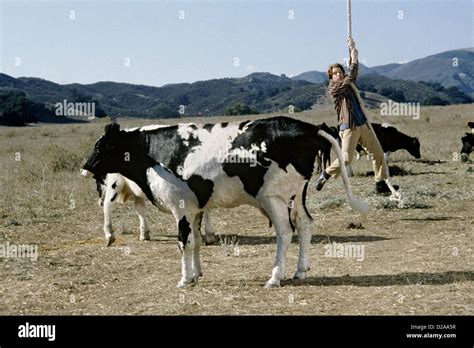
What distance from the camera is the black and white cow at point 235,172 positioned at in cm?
784

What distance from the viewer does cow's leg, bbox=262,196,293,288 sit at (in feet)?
25.7

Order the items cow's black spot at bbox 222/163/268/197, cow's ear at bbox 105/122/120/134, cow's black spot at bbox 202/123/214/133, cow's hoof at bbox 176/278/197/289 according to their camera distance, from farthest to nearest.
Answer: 1. cow's ear at bbox 105/122/120/134
2. cow's black spot at bbox 202/123/214/133
3. cow's hoof at bbox 176/278/197/289
4. cow's black spot at bbox 222/163/268/197

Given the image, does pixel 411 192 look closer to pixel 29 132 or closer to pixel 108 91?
pixel 29 132

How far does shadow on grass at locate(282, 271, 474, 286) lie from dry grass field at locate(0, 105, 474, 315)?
1cm

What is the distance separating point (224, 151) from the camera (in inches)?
313

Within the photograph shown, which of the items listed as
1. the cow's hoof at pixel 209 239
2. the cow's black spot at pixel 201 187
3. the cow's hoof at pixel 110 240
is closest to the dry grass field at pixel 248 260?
the cow's hoof at pixel 110 240

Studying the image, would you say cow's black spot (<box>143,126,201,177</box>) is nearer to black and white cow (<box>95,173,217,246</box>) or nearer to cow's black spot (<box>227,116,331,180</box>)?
cow's black spot (<box>227,116,331,180</box>)

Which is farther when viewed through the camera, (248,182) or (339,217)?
(339,217)

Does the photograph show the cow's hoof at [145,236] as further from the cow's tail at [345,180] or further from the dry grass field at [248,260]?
the cow's tail at [345,180]

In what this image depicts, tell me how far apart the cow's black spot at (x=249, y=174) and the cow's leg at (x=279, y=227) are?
198mm

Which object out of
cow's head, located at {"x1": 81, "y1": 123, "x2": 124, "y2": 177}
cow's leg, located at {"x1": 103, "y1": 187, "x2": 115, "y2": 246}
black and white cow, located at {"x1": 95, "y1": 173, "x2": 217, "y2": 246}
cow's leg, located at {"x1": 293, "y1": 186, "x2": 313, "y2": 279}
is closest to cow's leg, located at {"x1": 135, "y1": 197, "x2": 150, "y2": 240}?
black and white cow, located at {"x1": 95, "y1": 173, "x2": 217, "y2": 246}
